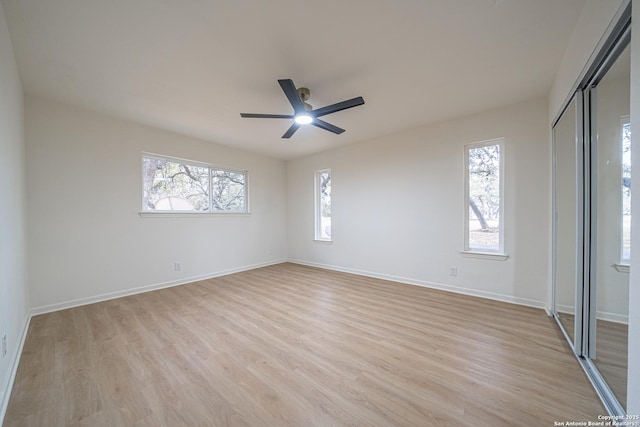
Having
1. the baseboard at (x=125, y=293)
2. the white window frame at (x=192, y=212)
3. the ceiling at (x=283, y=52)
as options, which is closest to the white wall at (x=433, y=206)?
the ceiling at (x=283, y=52)

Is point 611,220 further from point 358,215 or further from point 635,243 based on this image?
point 358,215

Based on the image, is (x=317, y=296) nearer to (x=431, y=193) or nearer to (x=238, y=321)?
(x=238, y=321)

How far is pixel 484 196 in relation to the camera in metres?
3.43

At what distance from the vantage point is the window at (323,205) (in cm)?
539

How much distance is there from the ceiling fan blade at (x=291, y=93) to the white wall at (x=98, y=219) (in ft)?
9.25

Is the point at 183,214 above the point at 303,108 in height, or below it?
below

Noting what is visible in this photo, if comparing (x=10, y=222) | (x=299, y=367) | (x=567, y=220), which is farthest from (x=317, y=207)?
(x=10, y=222)

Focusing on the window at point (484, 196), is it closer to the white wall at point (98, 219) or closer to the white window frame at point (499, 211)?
the white window frame at point (499, 211)

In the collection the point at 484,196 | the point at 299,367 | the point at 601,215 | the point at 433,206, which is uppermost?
the point at 484,196

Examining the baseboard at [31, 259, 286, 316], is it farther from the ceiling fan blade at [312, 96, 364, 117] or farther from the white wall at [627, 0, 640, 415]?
Answer: the white wall at [627, 0, 640, 415]

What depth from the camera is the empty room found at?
154 cm

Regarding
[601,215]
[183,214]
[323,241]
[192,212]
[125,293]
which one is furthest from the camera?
[323,241]

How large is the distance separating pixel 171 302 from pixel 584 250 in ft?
14.3

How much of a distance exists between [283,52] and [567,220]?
2.99 m
